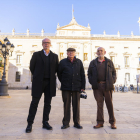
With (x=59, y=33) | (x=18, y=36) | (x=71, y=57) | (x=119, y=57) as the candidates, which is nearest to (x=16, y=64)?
(x=18, y=36)

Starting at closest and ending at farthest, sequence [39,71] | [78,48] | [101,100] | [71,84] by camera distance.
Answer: [39,71] < [71,84] < [101,100] < [78,48]

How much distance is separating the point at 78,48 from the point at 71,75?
3155cm

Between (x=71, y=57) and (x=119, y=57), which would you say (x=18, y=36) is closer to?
(x=119, y=57)

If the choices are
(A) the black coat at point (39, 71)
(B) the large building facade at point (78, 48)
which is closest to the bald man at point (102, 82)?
(A) the black coat at point (39, 71)

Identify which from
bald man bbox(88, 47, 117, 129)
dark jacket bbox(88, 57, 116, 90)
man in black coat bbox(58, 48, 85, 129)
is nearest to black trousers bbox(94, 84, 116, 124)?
bald man bbox(88, 47, 117, 129)

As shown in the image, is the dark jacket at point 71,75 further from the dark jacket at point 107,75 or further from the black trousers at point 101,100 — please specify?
the black trousers at point 101,100

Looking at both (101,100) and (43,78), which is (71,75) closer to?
(43,78)

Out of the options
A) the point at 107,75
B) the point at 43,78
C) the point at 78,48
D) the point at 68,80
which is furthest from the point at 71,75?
the point at 78,48

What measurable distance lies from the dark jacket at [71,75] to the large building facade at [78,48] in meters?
30.5

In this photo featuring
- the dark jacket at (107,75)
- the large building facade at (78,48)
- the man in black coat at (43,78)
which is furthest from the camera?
the large building facade at (78,48)

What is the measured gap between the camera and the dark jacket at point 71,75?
3.94 metres

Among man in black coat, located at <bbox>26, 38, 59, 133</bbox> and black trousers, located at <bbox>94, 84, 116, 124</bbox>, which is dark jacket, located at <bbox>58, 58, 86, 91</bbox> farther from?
black trousers, located at <bbox>94, 84, 116, 124</bbox>

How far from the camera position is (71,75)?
3969 millimetres

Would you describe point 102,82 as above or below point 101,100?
above
